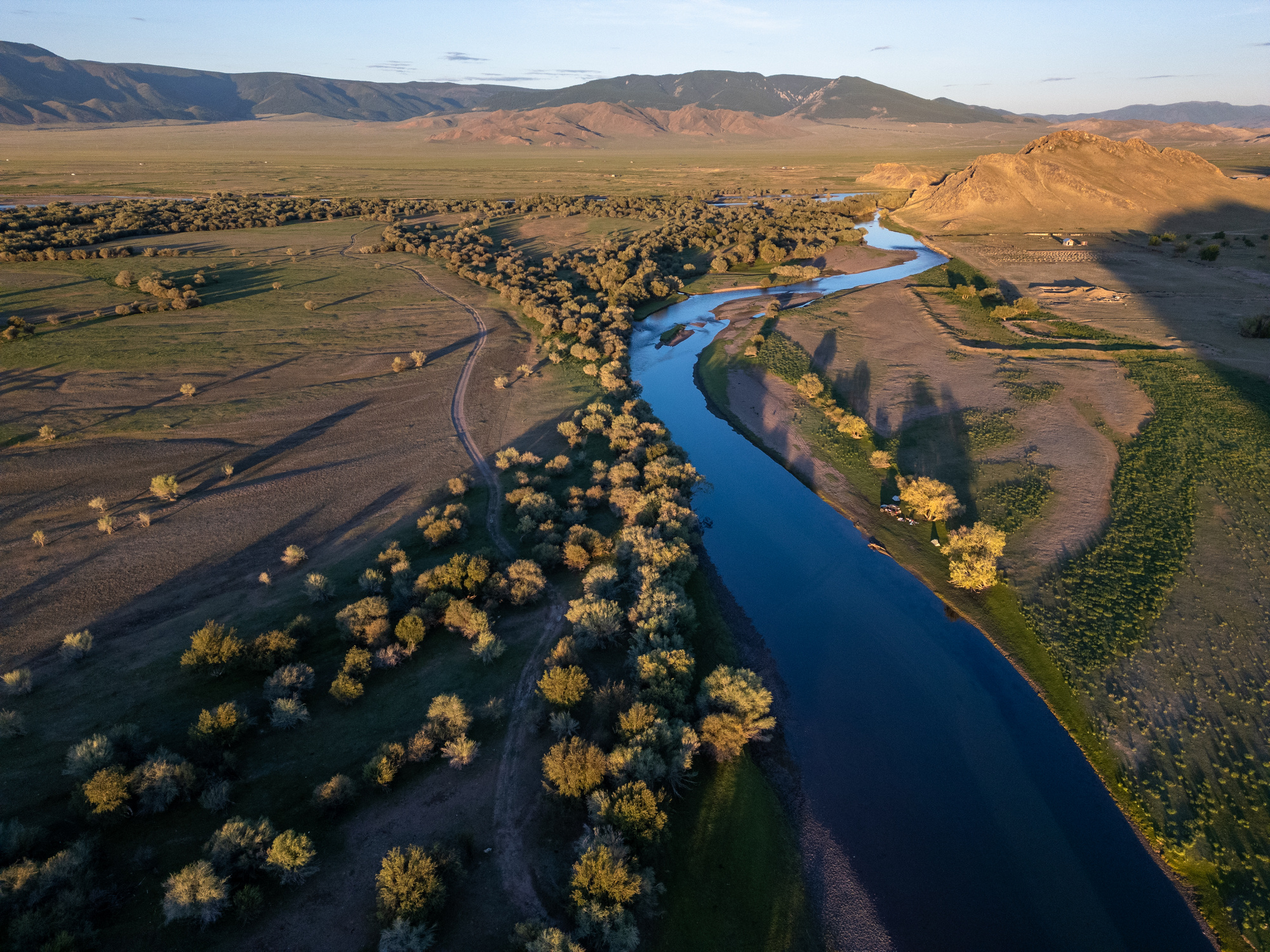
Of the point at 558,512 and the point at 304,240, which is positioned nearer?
the point at 558,512

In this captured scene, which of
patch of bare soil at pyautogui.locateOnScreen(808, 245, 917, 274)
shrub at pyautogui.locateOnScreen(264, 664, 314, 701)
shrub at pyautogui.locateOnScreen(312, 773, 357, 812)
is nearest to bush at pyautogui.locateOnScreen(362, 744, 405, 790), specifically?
shrub at pyautogui.locateOnScreen(312, 773, 357, 812)

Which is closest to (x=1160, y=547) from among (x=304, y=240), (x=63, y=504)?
(x=63, y=504)

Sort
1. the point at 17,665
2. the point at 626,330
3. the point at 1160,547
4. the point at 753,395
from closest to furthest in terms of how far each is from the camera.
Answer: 1. the point at 17,665
2. the point at 1160,547
3. the point at 753,395
4. the point at 626,330

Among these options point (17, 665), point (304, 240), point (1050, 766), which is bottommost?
point (1050, 766)

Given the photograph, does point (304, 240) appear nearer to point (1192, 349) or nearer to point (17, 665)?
point (17, 665)

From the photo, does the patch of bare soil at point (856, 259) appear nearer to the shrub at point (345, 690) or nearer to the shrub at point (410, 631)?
the shrub at point (410, 631)

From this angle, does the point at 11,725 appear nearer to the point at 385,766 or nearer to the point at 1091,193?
the point at 385,766
